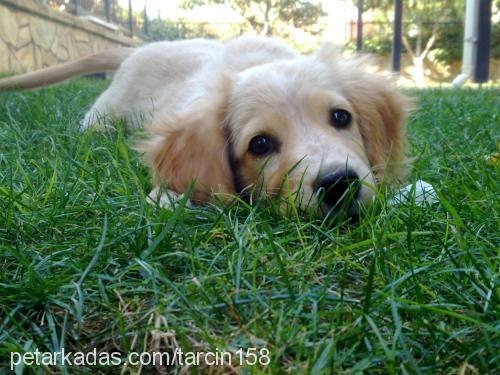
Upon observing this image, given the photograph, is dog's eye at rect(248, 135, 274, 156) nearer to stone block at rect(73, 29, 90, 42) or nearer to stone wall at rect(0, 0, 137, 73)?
stone wall at rect(0, 0, 137, 73)

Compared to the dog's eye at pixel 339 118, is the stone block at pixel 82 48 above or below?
below

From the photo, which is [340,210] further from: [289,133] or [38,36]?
[38,36]

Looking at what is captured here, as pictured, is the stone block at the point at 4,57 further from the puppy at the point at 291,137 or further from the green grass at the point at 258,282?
the green grass at the point at 258,282

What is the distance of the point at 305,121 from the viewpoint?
7.03ft

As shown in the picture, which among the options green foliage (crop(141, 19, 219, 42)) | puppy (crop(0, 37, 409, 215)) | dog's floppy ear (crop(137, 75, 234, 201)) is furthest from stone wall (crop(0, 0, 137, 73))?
puppy (crop(0, 37, 409, 215))

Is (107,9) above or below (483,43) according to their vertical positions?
above

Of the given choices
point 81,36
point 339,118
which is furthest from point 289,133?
point 81,36

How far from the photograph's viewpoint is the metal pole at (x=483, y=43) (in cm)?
902

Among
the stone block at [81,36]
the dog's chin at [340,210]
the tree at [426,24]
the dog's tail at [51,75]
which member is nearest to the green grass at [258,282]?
the dog's chin at [340,210]

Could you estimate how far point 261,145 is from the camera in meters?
2.20

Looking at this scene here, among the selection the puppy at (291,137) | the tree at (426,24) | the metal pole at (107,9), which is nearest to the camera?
the puppy at (291,137)

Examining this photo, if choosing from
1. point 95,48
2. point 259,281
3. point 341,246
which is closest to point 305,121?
point 341,246

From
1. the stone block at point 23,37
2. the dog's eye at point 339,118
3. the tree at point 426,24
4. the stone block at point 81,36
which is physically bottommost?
the tree at point 426,24

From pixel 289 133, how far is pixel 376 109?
566mm
